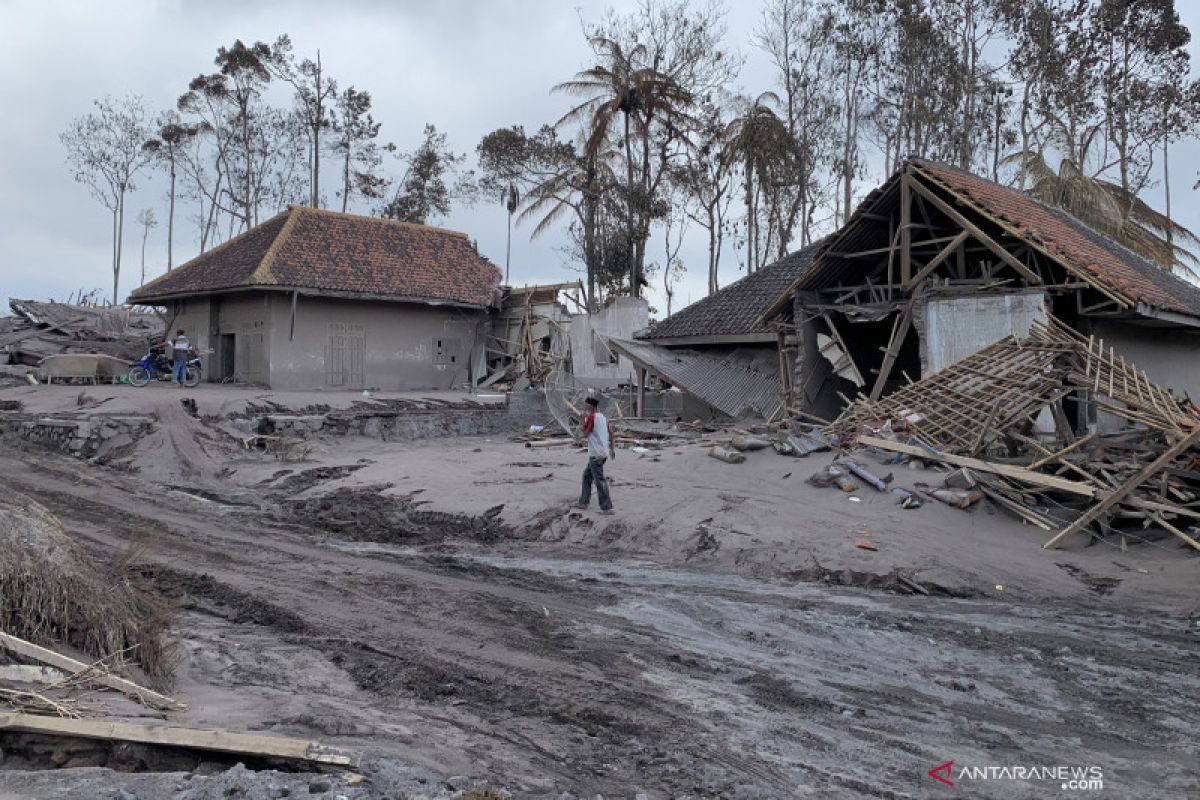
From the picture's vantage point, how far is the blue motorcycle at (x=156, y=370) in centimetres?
2469

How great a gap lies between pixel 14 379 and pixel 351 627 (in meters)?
21.3

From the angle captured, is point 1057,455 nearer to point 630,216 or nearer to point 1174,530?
point 1174,530

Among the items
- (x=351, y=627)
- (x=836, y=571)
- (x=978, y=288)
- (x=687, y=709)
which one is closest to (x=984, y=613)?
→ (x=836, y=571)

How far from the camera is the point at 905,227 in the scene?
1748 cm

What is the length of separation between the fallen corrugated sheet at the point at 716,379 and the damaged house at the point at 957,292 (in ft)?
3.87

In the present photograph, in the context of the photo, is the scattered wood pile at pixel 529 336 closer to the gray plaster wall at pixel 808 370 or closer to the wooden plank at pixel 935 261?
the gray plaster wall at pixel 808 370

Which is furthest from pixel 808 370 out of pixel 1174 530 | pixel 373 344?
pixel 373 344

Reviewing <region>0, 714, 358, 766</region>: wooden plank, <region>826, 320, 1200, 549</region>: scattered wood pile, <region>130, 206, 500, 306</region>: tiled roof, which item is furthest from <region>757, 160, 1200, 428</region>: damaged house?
<region>0, 714, 358, 766</region>: wooden plank

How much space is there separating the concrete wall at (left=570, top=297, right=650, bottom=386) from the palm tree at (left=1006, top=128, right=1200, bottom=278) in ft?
42.3

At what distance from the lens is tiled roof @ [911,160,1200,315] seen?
1523cm

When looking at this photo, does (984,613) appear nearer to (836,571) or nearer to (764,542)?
(836,571)

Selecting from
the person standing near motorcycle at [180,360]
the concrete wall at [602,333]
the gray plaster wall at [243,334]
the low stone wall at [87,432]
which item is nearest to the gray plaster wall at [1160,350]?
the concrete wall at [602,333]

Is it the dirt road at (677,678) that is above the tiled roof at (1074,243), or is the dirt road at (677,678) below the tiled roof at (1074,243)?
below

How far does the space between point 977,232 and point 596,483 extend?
8.74 m
